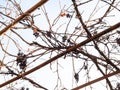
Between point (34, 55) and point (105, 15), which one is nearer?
point (34, 55)

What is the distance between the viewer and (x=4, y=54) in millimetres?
2160

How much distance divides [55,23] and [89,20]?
12.1 inches

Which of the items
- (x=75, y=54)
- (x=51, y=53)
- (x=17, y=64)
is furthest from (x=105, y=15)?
(x=17, y=64)

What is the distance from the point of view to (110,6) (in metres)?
2.10

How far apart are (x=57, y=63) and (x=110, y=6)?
726 mm

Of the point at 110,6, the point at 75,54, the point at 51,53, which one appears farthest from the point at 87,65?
the point at 110,6

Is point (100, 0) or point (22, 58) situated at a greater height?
point (100, 0)

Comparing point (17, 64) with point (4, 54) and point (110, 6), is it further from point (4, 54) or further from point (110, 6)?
point (110, 6)

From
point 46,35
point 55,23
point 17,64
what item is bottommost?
point 17,64

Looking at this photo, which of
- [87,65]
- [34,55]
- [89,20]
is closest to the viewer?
[34,55]

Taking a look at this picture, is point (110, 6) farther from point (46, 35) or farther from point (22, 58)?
point (22, 58)

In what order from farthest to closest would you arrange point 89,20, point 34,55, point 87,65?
point 87,65 < point 89,20 < point 34,55

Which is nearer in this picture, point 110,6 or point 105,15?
point 110,6

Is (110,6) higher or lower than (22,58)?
higher
